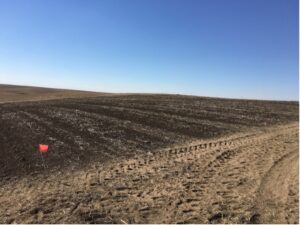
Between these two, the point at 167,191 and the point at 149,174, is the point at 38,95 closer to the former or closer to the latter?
the point at 149,174

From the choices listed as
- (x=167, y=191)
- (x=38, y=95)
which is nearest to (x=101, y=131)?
(x=167, y=191)

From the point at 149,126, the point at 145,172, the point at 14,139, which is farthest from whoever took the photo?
the point at 149,126

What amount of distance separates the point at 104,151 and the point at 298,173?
676 centimetres

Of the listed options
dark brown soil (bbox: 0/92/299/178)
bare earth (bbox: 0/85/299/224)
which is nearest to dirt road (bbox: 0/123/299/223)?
bare earth (bbox: 0/85/299/224)

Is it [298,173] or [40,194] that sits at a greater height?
[298,173]

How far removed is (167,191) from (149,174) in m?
1.63

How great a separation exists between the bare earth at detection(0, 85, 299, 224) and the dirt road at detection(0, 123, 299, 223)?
2cm

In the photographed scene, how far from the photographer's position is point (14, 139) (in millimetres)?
16562

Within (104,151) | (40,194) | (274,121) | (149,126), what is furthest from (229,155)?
(274,121)

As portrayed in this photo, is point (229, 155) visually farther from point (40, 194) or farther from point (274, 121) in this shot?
point (274, 121)

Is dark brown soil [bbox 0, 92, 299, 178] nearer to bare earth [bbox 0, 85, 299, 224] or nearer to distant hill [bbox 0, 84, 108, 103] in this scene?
bare earth [bbox 0, 85, 299, 224]

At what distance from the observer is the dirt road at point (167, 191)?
7.90 metres

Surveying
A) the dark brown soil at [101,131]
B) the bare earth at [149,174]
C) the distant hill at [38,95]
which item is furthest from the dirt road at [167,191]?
the distant hill at [38,95]

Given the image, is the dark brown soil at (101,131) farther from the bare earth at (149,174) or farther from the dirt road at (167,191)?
the dirt road at (167,191)
